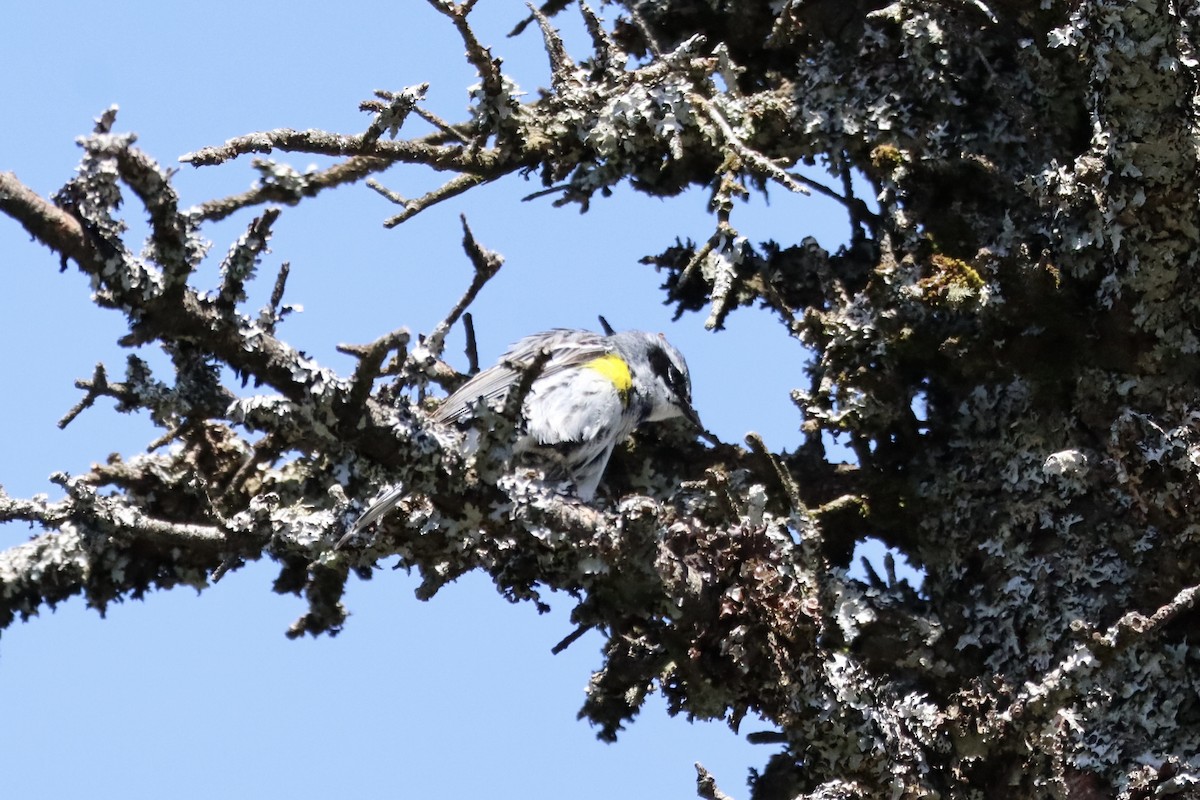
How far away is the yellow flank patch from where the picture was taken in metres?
4.56

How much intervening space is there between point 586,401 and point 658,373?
0.42m

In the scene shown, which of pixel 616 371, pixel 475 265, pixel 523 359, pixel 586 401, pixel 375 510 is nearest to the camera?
pixel 375 510

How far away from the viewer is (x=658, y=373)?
476 centimetres

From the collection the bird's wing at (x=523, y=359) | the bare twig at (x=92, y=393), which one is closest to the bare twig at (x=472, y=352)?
the bird's wing at (x=523, y=359)

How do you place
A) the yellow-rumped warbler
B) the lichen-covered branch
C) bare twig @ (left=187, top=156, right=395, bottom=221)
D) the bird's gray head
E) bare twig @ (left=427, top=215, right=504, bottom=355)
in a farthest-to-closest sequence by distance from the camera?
1. the bird's gray head
2. the yellow-rumped warbler
3. bare twig @ (left=187, top=156, right=395, bottom=221)
4. bare twig @ (left=427, top=215, right=504, bottom=355)
5. the lichen-covered branch

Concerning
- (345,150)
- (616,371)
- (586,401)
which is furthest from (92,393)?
(616,371)

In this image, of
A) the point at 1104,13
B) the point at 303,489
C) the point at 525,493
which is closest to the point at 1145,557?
the point at 1104,13

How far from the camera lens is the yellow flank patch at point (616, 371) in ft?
15.0

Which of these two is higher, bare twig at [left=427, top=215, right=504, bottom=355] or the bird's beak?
the bird's beak

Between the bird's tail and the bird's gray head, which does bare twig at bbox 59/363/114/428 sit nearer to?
the bird's tail

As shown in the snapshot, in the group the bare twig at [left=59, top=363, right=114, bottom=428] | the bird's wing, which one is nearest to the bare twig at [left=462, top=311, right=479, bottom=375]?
the bird's wing

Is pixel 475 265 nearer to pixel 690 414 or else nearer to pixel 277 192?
pixel 277 192

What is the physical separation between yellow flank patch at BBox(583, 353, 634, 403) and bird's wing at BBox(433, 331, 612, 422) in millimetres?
77

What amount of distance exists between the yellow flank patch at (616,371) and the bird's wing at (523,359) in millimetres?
77
